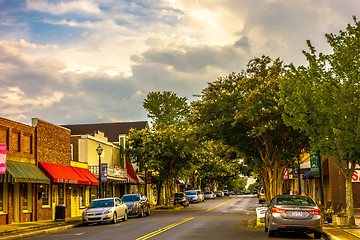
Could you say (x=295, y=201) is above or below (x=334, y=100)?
below

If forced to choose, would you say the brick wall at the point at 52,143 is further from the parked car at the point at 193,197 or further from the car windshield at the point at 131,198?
the parked car at the point at 193,197

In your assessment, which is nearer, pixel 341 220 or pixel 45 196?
pixel 341 220

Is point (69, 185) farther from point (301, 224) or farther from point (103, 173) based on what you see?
point (301, 224)

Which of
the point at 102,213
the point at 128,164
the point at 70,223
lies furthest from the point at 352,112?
the point at 128,164

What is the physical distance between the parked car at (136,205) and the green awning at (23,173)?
6.46 meters

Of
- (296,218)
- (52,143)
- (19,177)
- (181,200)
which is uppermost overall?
(52,143)

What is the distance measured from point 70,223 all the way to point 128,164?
2759cm

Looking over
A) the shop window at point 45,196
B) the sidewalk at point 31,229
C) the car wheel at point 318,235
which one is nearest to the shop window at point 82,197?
the shop window at point 45,196

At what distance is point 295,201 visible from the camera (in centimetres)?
1803

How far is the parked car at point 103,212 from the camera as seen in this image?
28.1m

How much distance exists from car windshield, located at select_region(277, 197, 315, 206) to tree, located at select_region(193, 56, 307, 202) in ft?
25.4

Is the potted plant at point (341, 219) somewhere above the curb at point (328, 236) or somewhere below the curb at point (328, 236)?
above

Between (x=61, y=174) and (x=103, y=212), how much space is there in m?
6.81

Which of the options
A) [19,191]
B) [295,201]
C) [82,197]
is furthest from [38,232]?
[82,197]
